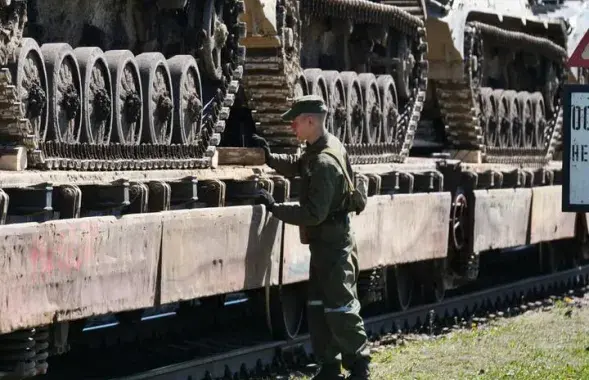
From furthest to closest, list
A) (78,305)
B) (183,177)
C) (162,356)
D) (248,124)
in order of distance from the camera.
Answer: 1. (248,124)
2. (162,356)
3. (183,177)
4. (78,305)

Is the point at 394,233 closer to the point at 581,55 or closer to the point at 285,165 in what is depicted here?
the point at 285,165

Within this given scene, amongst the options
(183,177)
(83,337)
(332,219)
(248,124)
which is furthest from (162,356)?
(248,124)

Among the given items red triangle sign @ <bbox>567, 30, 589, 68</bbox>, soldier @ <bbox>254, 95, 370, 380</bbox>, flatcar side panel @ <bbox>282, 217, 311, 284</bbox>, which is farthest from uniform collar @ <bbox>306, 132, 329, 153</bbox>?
flatcar side panel @ <bbox>282, 217, 311, 284</bbox>

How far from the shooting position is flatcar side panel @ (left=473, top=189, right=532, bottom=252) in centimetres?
1764

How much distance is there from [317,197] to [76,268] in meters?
1.63

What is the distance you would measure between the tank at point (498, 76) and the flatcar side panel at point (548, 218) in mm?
748

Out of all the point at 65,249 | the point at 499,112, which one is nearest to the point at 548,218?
the point at 499,112

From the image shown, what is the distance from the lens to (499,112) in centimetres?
2119

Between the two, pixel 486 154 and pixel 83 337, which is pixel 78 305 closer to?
pixel 83 337

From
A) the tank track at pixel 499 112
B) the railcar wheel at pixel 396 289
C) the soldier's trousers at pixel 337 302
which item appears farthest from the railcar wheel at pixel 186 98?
the tank track at pixel 499 112

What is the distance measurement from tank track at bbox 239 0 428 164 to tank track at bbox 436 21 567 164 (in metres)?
1.31

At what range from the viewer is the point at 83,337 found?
→ 12.4m

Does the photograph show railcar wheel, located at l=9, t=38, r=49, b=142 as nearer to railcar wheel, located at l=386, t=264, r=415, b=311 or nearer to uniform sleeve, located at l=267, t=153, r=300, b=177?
uniform sleeve, located at l=267, t=153, r=300, b=177

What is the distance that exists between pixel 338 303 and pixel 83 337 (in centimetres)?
259
